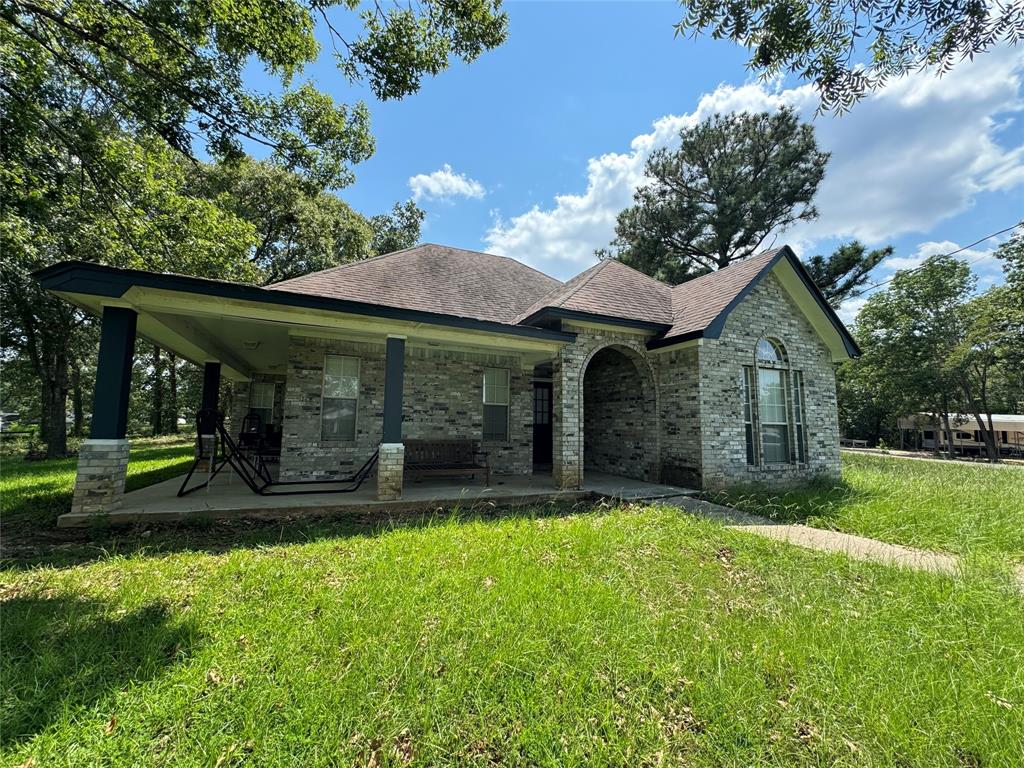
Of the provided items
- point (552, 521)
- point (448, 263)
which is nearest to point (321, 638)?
point (552, 521)

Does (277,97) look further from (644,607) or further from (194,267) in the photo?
(644,607)

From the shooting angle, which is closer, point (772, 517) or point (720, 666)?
point (720, 666)

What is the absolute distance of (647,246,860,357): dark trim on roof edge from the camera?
26.8 feet

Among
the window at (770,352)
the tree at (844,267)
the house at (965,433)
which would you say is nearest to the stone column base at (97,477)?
the window at (770,352)

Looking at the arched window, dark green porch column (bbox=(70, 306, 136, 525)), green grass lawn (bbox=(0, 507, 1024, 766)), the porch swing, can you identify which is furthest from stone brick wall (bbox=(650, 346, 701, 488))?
dark green porch column (bbox=(70, 306, 136, 525))

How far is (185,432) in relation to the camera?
27672 millimetres

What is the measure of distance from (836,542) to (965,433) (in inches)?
1557

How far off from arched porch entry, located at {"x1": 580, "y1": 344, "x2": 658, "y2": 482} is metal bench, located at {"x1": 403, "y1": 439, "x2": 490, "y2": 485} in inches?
98.5

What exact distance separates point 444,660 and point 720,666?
182 cm

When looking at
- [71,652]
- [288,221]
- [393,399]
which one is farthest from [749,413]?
[288,221]

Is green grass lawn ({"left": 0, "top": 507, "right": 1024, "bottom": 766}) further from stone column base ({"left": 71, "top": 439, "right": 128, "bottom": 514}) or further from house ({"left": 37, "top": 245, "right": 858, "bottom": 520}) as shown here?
house ({"left": 37, "top": 245, "right": 858, "bottom": 520})

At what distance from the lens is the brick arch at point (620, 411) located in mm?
9258

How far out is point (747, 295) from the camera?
29.8ft

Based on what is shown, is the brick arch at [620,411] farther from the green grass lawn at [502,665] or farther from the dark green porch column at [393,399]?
the green grass lawn at [502,665]
